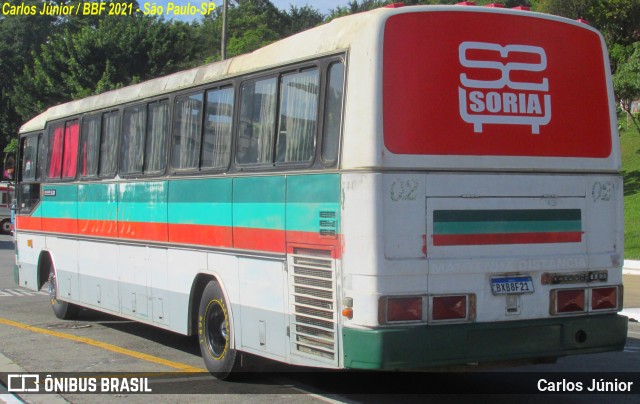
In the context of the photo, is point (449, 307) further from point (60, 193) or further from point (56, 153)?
point (56, 153)

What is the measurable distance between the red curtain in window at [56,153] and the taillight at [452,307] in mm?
8453

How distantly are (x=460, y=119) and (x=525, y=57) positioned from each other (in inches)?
34.6

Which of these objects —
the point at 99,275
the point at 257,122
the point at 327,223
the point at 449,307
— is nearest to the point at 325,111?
the point at 327,223

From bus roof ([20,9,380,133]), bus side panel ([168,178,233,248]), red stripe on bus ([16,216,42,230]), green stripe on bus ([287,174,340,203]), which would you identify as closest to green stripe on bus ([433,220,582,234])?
green stripe on bus ([287,174,340,203])

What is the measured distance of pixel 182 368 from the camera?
9773 millimetres

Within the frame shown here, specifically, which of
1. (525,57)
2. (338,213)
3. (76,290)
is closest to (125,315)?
(76,290)

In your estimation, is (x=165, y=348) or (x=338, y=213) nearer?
(x=338, y=213)

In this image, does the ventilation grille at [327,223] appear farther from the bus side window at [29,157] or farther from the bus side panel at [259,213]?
the bus side window at [29,157]

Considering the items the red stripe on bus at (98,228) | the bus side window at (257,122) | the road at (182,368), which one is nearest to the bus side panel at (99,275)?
the red stripe on bus at (98,228)

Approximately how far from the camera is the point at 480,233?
7.20m

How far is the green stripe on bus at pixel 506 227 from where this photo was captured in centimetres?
708

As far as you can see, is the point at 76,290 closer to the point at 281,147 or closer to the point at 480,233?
the point at 281,147

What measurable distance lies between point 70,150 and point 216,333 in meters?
5.37

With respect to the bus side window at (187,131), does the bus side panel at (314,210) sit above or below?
below
